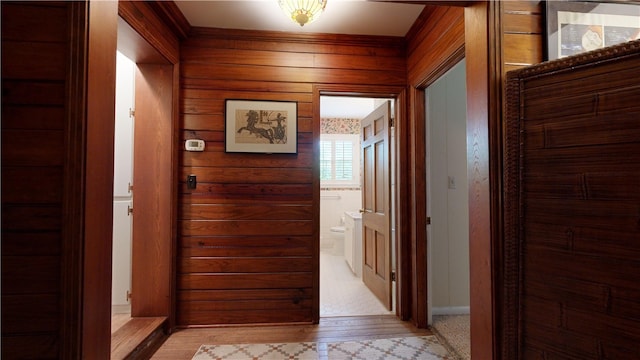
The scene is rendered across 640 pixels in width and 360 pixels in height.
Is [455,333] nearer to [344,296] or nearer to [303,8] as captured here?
[344,296]

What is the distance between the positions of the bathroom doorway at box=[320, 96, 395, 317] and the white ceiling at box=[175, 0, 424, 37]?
120 centimetres

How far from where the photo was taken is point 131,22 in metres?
1.81

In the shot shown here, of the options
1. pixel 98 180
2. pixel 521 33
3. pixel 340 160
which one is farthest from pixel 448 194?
pixel 340 160

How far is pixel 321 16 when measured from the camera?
2277mm

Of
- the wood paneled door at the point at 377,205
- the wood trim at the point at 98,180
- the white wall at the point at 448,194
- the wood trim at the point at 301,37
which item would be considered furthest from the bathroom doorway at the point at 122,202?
the white wall at the point at 448,194

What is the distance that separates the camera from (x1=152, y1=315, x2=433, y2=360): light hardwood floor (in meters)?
2.20

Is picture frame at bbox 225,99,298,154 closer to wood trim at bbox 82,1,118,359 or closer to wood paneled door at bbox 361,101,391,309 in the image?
wood paneled door at bbox 361,101,391,309

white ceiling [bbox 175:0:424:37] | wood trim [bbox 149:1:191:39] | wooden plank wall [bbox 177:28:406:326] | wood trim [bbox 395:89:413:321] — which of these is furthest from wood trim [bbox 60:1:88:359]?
wood trim [bbox 395:89:413:321]

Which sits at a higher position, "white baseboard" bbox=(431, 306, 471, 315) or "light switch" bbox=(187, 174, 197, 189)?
"light switch" bbox=(187, 174, 197, 189)

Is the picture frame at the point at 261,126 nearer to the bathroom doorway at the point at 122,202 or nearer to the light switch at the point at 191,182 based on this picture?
the light switch at the point at 191,182

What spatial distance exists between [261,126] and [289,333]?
5.78 feet

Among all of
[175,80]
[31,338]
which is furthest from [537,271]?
[175,80]

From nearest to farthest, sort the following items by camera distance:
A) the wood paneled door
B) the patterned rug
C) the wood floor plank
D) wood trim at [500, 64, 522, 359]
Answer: wood trim at [500, 64, 522, 359]
the wood floor plank
the patterned rug
the wood paneled door

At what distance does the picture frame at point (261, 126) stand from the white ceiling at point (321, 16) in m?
0.64
